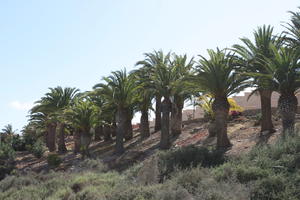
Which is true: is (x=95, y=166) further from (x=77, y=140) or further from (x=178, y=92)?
(x=77, y=140)

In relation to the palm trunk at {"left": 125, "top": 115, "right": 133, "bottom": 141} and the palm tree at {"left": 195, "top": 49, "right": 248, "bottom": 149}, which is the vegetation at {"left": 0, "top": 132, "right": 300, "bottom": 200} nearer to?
the palm tree at {"left": 195, "top": 49, "right": 248, "bottom": 149}

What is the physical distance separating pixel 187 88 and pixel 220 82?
2985mm

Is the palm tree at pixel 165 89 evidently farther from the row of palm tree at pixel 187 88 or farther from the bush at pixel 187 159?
the bush at pixel 187 159

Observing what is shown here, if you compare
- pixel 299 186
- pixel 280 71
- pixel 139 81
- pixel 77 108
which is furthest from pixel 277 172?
pixel 77 108

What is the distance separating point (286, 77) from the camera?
1673 cm

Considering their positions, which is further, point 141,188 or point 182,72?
point 182,72

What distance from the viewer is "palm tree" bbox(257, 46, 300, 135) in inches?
656

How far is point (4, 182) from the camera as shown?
717 inches

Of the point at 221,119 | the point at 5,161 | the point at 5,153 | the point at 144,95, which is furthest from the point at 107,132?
the point at 221,119

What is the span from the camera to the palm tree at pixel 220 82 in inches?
733

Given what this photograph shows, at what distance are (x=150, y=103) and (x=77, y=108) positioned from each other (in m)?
6.21

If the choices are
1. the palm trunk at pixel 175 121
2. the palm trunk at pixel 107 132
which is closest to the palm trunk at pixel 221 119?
the palm trunk at pixel 175 121

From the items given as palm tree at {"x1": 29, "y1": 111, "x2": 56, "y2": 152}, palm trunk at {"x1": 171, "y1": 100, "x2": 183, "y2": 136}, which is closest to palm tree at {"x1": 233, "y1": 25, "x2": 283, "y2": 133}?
palm trunk at {"x1": 171, "y1": 100, "x2": 183, "y2": 136}

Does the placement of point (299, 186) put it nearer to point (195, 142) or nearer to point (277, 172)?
point (277, 172)
